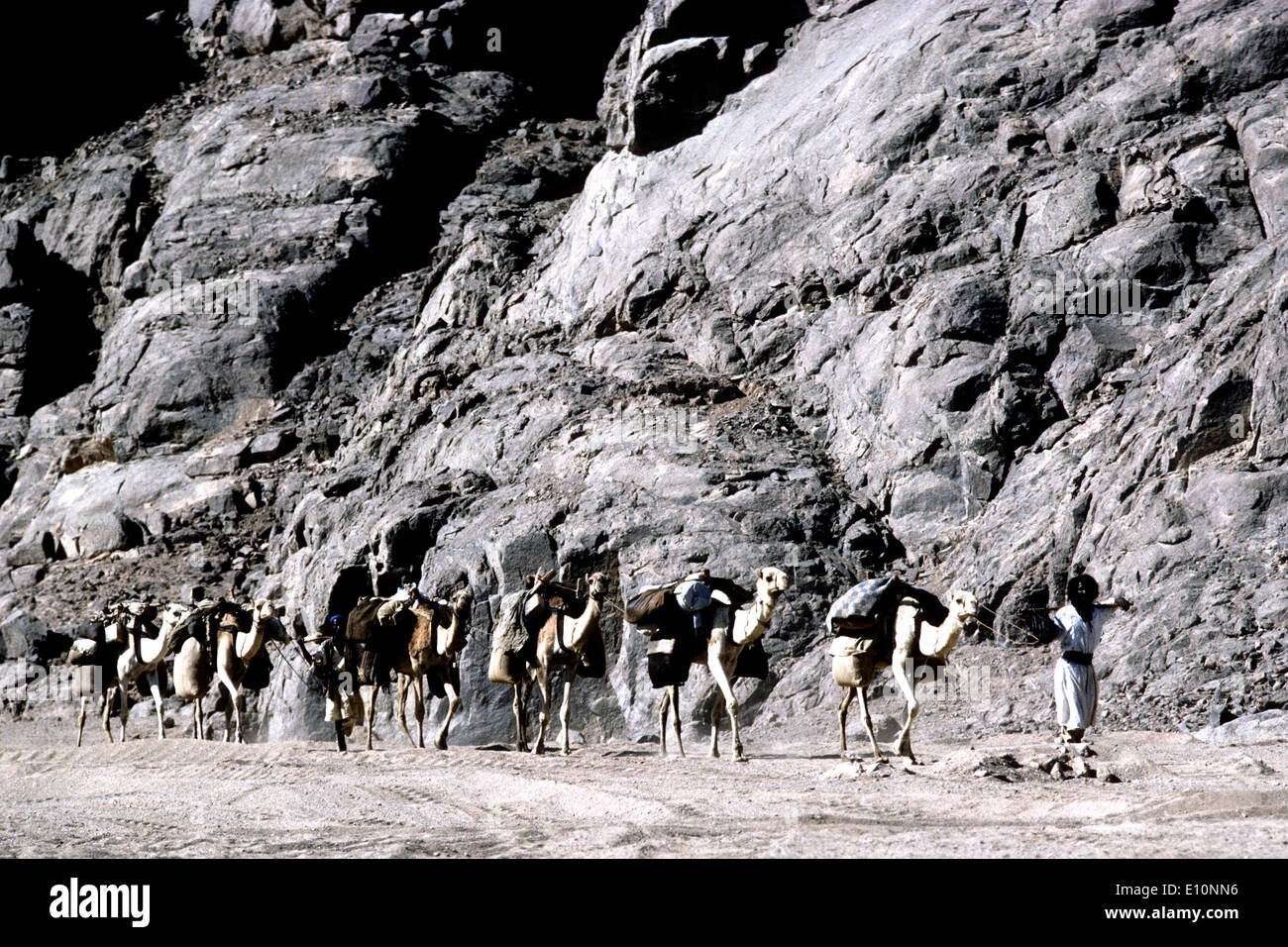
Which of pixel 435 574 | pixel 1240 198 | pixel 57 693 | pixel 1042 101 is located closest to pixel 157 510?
pixel 57 693

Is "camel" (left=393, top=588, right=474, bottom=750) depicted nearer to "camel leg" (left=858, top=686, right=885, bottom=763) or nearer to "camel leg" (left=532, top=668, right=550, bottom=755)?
"camel leg" (left=532, top=668, right=550, bottom=755)

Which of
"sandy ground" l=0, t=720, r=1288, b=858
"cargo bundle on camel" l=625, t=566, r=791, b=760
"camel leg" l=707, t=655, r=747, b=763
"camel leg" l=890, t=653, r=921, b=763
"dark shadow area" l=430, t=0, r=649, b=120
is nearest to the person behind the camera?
"sandy ground" l=0, t=720, r=1288, b=858

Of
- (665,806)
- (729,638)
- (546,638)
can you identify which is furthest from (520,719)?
(665,806)

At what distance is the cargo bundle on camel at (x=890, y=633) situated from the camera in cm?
1381

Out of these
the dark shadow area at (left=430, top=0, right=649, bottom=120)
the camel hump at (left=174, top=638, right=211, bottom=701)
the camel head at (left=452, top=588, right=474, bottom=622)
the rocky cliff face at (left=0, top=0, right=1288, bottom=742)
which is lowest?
the camel hump at (left=174, top=638, right=211, bottom=701)

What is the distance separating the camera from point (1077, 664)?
1227 cm

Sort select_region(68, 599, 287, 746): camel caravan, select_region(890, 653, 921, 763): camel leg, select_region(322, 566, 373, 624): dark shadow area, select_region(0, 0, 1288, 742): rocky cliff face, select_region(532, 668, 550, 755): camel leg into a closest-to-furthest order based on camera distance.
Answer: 1. select_region(890, 653, 921, 763): camel leg
2. select_region(532, 668, 550, 755): camel leg
3. select_region(0, 0, 1288, 742): rocky cliff face
4. select_region(68, 599, 287, 746): camel caravan
5. select_region(322, 566, 373, 624): dark shadow area

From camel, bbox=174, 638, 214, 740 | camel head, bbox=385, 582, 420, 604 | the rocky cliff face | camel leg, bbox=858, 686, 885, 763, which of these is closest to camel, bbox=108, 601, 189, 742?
camel, bbox=174, 638, 214, 740

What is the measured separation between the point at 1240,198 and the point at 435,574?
15748mm

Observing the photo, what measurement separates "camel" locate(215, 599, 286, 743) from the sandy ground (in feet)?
12.4

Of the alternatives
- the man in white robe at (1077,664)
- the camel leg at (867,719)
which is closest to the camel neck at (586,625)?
the camel leg at (867,719)

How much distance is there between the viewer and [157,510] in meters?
32.8

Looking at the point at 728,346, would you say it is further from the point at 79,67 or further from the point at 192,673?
the point at 79,67

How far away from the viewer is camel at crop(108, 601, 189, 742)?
20.9 metres
